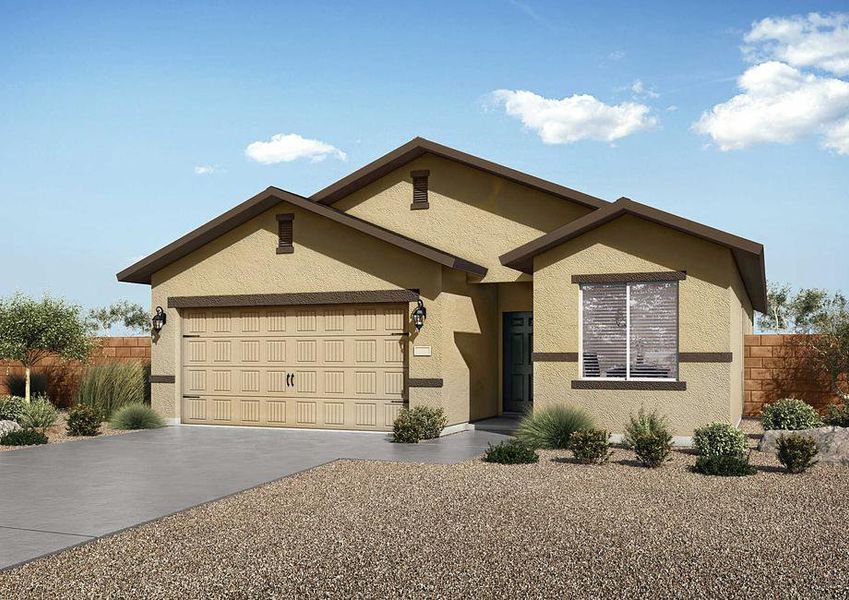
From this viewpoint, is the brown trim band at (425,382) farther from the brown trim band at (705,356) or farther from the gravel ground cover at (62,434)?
the gravel ground cover at (62,434)

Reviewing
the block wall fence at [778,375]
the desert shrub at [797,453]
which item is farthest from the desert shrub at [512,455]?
the block wall fence at [778,375]

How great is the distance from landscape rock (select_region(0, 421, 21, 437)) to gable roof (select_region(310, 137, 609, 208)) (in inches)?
318

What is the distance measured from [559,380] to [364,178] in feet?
22.9

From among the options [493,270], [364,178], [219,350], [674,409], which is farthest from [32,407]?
[674,409]

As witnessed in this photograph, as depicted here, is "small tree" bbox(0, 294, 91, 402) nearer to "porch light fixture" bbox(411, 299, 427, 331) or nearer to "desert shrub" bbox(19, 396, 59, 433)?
"desert shrub" bbox(19, 396, 59, 433)

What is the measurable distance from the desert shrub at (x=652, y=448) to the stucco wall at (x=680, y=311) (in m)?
2.55

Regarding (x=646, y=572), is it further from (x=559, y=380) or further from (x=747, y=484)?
(x=559, y=380)

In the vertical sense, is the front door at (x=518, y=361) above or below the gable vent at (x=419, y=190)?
below

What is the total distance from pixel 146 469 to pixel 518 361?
9.92 metres

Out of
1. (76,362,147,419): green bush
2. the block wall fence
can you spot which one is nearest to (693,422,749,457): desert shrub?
the block wall fence

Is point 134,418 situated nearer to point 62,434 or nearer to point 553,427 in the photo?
point 62,434

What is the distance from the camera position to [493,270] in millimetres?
18766

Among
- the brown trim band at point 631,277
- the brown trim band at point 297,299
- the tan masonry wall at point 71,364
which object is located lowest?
the tan masonry wall at point 71,364

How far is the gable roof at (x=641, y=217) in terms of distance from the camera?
1477 cm
